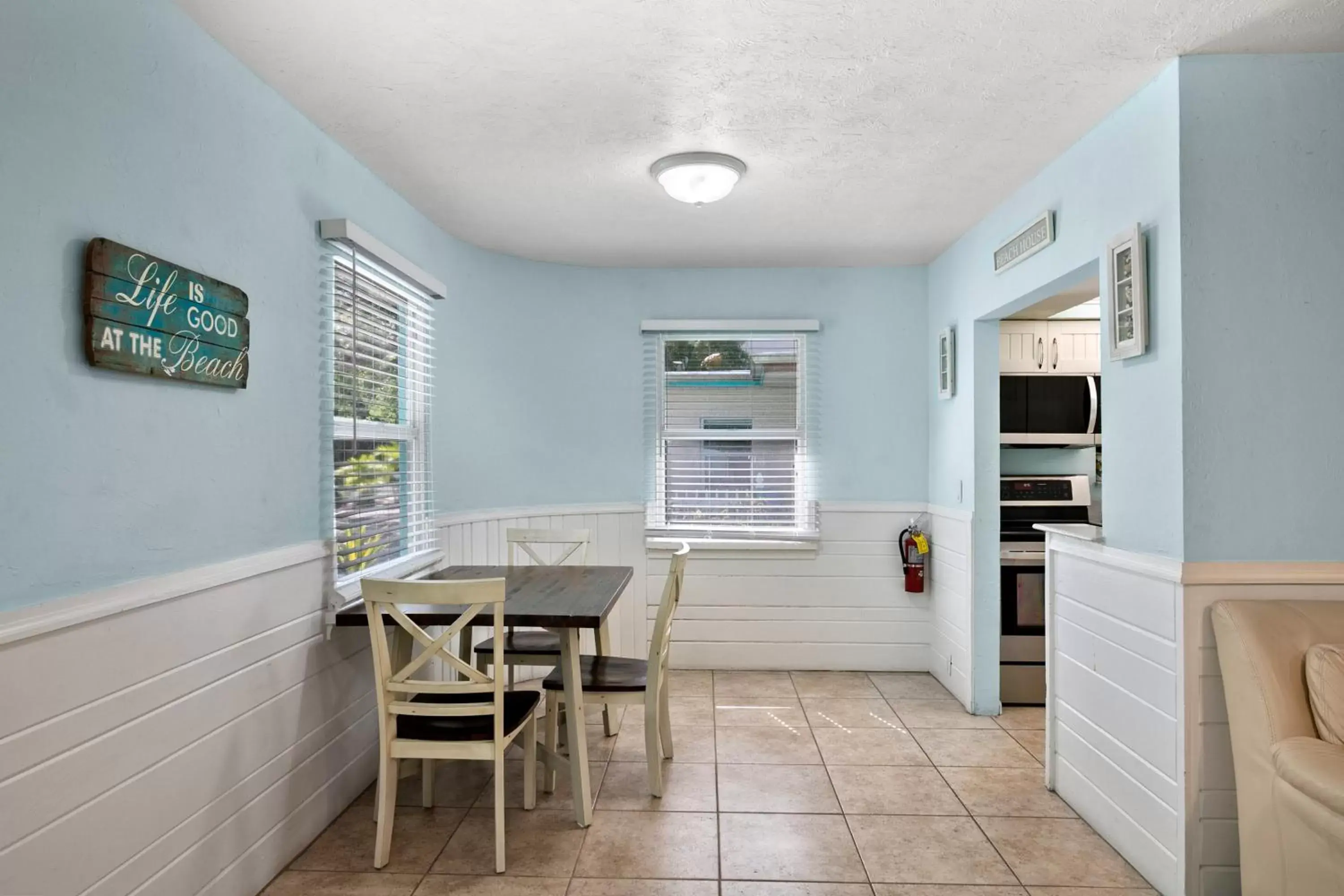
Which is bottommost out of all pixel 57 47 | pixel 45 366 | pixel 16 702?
pixel 16 702

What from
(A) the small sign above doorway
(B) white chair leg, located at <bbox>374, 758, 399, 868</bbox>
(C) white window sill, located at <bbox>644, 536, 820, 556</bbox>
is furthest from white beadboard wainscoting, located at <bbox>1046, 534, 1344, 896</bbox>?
(B) white chair leg, located at <bbox>374, 758, 399, 868</bbox>

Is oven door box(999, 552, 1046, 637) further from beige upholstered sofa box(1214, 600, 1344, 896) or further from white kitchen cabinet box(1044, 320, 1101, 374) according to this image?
beige upholstered sofa box(1214, 600, 1344, 896)

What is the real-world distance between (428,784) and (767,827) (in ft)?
4.12

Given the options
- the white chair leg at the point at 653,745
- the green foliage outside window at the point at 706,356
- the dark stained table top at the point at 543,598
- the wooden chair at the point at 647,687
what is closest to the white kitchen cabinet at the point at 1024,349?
the green foliage outside window at the point at 706,356

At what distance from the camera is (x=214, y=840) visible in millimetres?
2195

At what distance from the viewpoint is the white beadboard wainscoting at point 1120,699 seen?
2.34 metres

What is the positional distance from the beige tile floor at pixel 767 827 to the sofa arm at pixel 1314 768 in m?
0.70

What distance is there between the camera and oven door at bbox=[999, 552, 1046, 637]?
4137 millimetres

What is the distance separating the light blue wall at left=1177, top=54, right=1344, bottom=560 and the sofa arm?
52cm

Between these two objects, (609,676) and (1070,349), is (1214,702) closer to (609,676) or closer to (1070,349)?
(609,676)

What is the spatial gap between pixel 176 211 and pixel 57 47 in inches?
17.8

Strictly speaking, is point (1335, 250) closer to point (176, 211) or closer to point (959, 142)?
point (959, 142)

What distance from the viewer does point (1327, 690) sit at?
80.4 inches

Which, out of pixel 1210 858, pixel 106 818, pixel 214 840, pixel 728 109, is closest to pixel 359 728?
pixel 214 840
